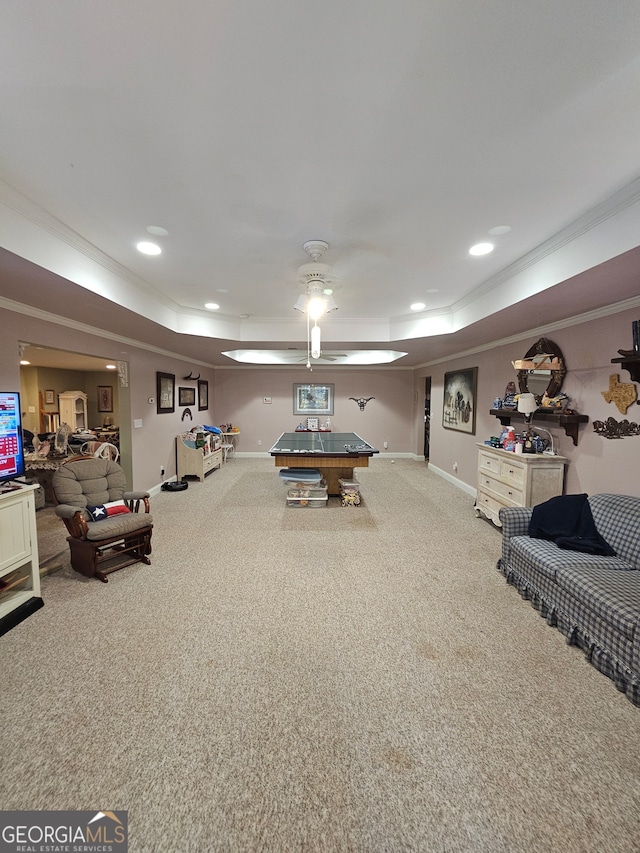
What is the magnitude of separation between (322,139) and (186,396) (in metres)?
6.01

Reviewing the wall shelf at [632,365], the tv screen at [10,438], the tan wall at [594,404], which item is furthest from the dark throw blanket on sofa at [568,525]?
the tv screen at [10,438]

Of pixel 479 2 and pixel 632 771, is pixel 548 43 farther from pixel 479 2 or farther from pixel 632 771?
pixel 632 771

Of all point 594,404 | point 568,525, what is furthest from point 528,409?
point 568,525

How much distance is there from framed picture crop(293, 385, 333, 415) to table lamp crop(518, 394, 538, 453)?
203 inches

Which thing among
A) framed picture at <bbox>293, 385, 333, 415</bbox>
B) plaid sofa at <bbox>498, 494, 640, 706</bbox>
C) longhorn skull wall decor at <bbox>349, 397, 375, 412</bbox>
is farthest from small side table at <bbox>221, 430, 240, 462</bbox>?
plaid sofa at <bbox>498, 494, 640, 706</bbox>

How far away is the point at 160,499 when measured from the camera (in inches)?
211

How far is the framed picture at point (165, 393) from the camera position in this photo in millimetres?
5777

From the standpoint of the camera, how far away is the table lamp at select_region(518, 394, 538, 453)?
3.72 meters

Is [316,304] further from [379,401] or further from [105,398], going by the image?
[105,398]

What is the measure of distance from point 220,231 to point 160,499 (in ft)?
Answer: 13.9

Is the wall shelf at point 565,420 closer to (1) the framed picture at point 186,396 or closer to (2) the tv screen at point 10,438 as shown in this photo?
(2) the tv screen at point 10,438

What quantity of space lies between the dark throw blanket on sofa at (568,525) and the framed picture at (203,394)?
257 inches

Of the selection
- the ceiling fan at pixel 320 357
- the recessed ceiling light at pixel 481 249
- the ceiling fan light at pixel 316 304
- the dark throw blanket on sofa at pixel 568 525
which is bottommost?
the dark throw blanket on sofa at pixel 568 525

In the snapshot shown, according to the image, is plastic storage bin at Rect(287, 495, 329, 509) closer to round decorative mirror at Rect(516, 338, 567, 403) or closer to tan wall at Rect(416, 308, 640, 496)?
tan wall at Rect(416, 308, 640, 496)
